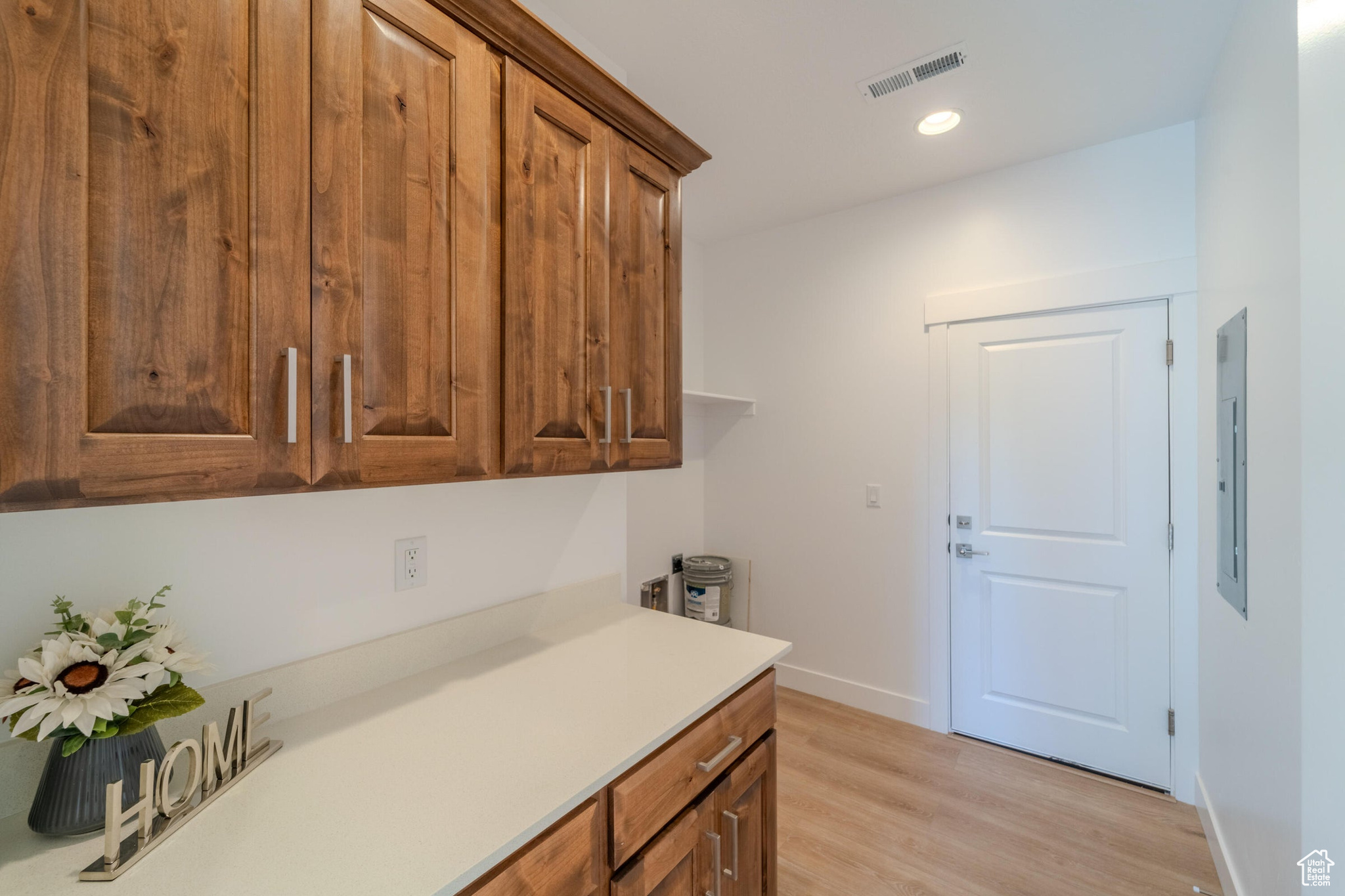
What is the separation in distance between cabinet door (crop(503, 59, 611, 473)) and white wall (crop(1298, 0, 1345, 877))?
1.46 metres

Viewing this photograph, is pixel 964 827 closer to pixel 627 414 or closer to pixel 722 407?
pixel 627 414

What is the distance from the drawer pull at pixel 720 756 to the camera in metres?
1.14

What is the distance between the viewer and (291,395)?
2.57ft

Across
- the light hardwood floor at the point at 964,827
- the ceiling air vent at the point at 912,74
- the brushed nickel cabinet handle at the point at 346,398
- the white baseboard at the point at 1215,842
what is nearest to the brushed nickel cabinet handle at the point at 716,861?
→ the light hardwood floor at the point at 964,827

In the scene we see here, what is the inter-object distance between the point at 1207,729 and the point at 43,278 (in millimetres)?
3160

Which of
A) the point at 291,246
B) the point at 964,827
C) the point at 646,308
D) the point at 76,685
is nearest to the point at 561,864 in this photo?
the point at 76,685

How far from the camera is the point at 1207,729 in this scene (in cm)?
191

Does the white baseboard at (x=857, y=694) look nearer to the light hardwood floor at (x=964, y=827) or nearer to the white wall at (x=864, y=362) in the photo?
the white wall at (x=864, y=362)

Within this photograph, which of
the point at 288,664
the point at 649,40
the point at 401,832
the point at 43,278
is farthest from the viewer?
the point at 649,40

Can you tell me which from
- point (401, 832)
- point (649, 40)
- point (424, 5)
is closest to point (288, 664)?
point (401, 832)

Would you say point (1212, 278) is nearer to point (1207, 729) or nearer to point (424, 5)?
point (1207, 729)

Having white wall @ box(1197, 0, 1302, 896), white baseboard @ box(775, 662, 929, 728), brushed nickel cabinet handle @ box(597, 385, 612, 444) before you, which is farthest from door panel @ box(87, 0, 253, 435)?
white baseboard @ box(775, 662, 929, 728)

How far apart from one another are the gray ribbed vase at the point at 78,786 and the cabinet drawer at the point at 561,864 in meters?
0.51

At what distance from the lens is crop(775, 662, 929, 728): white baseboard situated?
8.77 feet
